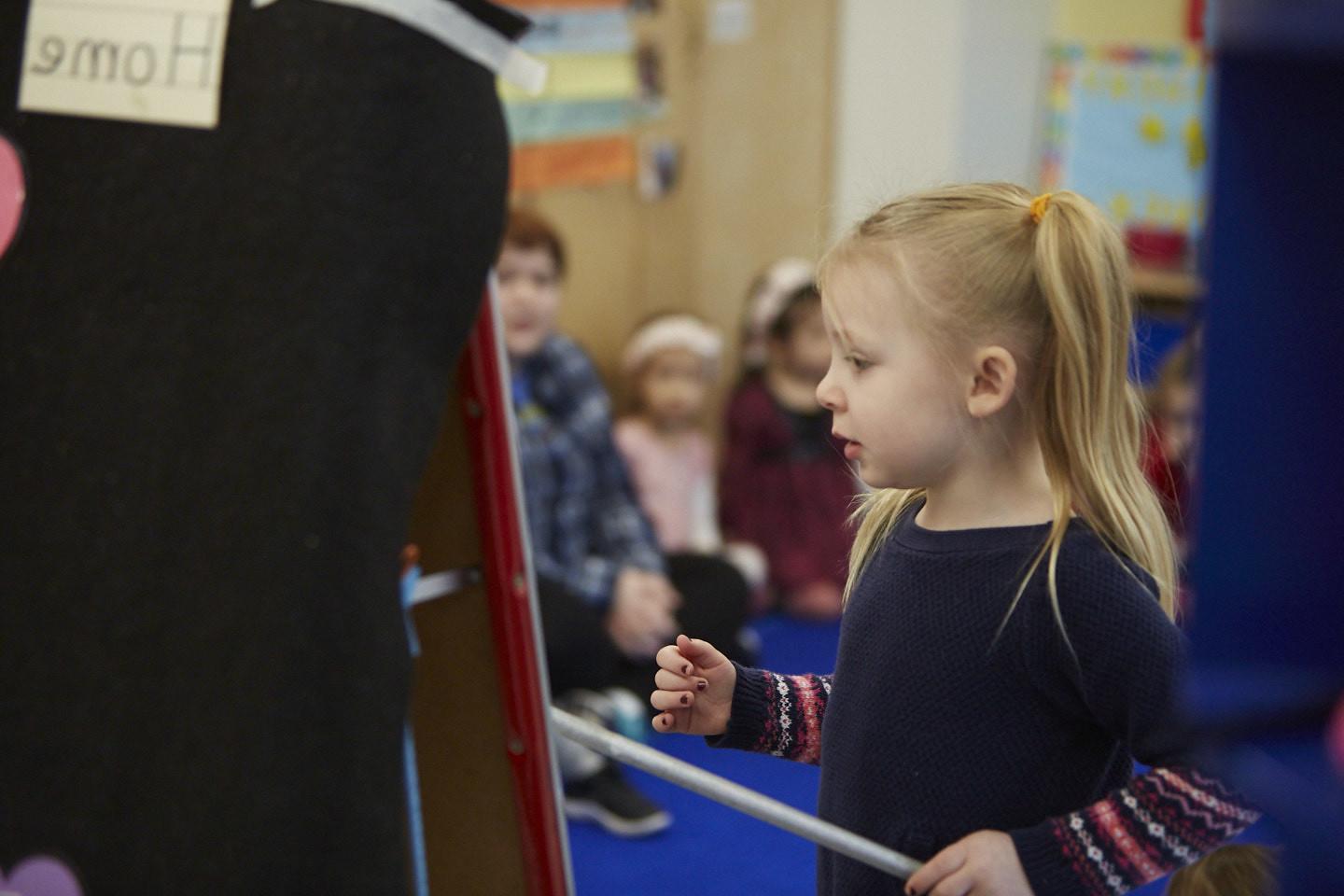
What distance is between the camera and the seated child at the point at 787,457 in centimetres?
308

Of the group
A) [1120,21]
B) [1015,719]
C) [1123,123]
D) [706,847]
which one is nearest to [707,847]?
[706,847]

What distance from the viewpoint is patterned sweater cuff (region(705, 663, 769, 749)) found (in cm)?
90

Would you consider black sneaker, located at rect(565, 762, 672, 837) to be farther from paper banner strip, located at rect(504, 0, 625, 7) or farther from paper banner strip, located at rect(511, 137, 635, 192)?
paper banner strip, located at rect(504, 0, 625, 7)

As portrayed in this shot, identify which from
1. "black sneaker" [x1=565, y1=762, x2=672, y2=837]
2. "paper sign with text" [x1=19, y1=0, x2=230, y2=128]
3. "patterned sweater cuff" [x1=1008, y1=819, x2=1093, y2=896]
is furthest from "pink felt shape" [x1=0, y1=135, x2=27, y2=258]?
"black sneaker" [x1=565, y1=762, x2=672, y2=837]

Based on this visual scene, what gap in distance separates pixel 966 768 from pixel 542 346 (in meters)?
1.79

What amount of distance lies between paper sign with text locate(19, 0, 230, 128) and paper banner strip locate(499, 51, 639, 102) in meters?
2.00

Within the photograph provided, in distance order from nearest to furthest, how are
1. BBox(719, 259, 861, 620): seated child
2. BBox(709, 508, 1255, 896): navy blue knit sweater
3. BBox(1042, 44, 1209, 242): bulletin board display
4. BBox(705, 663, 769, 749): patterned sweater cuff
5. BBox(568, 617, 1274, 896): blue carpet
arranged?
BBox(709, 508, 1255, 896): navy blue knit sweater < BBox(705, 663, 769, 749): patterned sweater cuff < BBox(568, 617, 1274, 896): blue carpet < BBox(719, 259, 861, 620): seated child < BBox(1042, 44, 1209, 242): bulletin board display

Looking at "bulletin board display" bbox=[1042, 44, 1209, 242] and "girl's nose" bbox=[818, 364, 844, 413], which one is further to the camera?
"bulletin board display" bbox=[1042, 44, 1209, 242]

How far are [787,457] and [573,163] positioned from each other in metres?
0.77

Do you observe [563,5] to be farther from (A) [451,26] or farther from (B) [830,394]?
(B) [830,394]

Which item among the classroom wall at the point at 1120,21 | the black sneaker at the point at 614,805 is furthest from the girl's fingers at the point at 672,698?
the classroom wall at the point at 1120,21

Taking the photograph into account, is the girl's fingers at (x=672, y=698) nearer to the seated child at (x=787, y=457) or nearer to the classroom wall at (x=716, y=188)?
the seated child at (x=787, y=457)

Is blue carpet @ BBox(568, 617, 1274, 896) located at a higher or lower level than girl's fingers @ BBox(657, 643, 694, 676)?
lower

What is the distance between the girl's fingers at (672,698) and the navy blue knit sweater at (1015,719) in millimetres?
34
